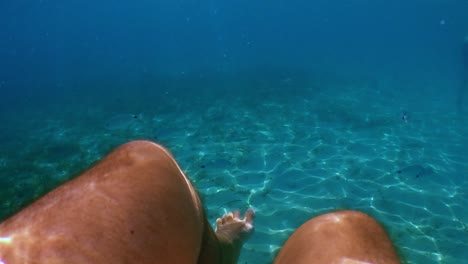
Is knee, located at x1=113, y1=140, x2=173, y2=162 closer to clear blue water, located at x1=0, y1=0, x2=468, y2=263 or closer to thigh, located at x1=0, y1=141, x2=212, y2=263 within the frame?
thigh, located at x1=0, y1=141, x2=212, y2=263

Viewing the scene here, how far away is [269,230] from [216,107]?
13.2 meters

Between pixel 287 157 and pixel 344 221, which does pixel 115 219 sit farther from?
pixel 287 157

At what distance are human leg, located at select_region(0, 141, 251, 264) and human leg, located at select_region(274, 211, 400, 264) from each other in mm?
620

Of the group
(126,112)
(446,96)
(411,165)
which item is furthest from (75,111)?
(446,96)

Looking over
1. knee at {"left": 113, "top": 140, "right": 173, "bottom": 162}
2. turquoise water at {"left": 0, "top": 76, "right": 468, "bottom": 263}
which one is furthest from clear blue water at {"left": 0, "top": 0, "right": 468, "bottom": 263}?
knee at {"left": 113, "top": 140, "right": 173, "bottom": 162}

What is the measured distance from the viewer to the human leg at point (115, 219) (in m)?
1.13

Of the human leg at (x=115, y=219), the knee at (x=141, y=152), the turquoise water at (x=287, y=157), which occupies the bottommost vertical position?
the turquoise water at (x=287, y=157)

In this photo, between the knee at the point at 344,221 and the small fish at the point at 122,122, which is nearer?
the knee at the point at 344,221

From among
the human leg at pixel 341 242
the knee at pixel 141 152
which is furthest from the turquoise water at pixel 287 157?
the knee at pixel 141 152

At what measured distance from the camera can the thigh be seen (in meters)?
1.12

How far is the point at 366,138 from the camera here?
49.6ft

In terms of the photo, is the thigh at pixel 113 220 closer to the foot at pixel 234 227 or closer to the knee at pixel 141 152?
the knee at pixel 141 152

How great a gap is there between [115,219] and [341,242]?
1.15 m

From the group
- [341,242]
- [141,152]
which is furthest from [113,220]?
[341,242]
